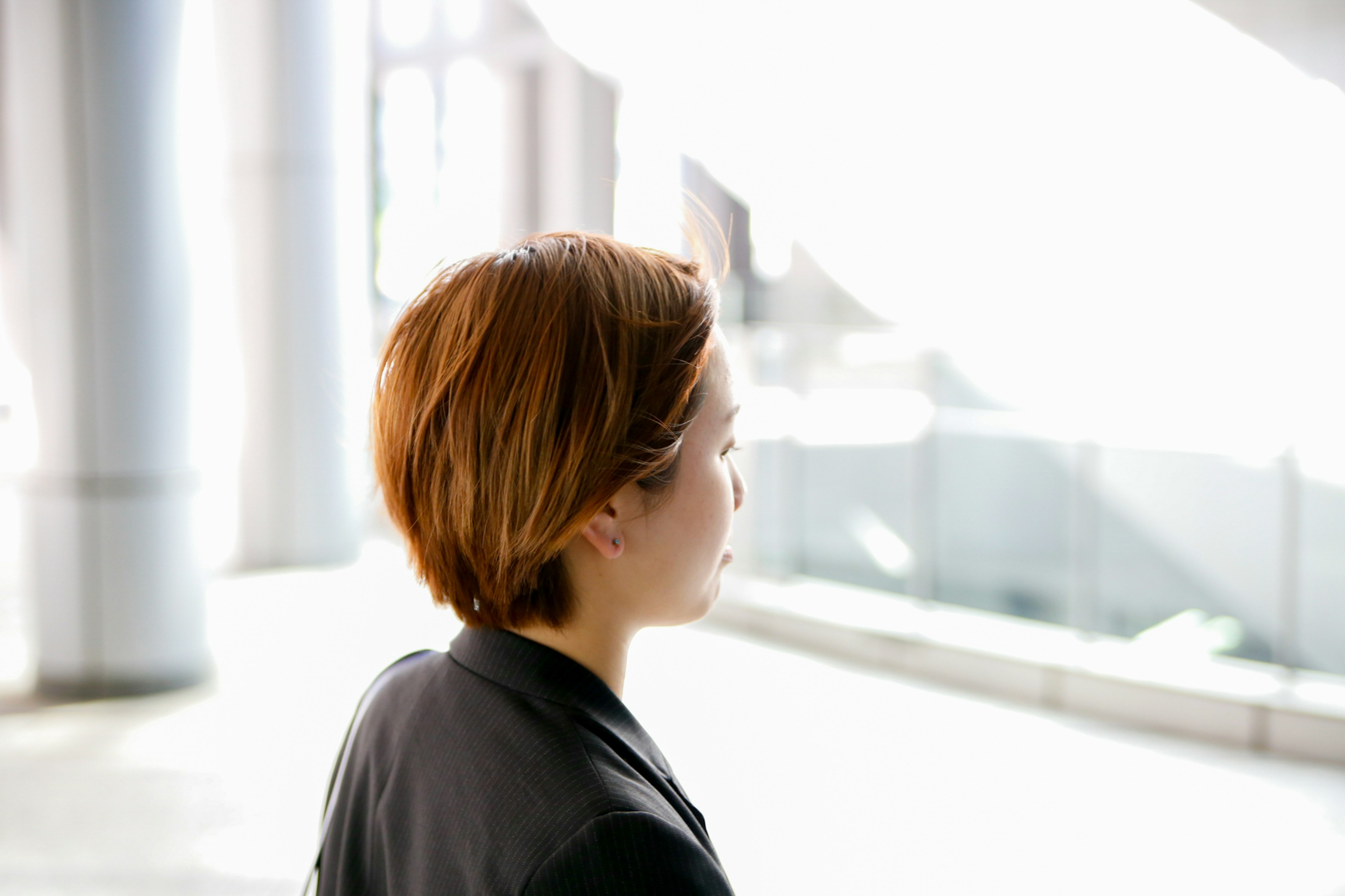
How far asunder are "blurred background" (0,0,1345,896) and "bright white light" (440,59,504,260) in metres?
2.46

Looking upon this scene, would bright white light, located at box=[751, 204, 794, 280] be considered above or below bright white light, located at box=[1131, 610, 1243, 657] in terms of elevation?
above

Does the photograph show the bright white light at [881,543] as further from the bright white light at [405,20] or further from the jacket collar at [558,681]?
the bright white light at [405,20]

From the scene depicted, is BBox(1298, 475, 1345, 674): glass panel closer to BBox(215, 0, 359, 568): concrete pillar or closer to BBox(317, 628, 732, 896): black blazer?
BBox(317, 628, 732, 896): black blazer

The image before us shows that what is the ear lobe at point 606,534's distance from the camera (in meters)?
0.95

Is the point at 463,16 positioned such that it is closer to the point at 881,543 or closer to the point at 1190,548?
the point at 881,543

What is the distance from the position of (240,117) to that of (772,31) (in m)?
3.66

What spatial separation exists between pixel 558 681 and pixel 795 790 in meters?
3.41

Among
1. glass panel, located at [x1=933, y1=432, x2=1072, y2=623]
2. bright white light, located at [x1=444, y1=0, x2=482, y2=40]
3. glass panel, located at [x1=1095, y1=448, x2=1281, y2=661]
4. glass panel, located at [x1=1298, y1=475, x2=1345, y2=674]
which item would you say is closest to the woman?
glass panel, located at [x1=1298, y1=475, x2=1345, y2=674]

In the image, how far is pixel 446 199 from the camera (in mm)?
10719

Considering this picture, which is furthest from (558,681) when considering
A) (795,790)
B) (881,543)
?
(881,543)

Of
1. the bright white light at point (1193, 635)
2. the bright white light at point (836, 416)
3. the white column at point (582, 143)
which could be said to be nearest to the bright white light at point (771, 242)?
the bright white light at point (836, 416)

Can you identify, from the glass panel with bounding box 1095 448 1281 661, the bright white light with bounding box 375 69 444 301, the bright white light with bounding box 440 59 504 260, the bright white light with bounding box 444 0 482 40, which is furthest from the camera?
the bright white light with bounding box 375 69 444 301

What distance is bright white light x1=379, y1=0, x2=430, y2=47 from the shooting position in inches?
412

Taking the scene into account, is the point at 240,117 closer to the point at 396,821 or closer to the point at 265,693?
the point at 265,693
